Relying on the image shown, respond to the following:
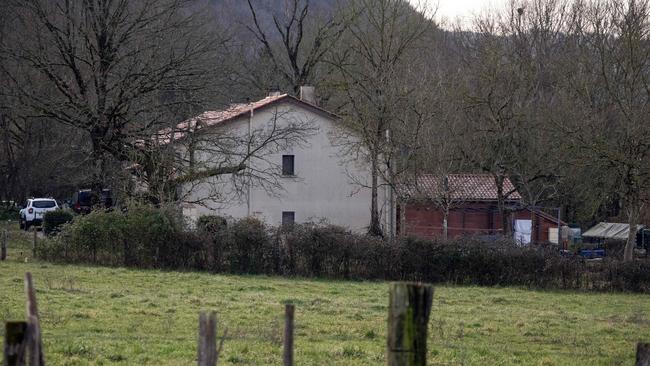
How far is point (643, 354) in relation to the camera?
5.83 m

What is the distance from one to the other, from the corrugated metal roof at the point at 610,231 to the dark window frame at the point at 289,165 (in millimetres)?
16732

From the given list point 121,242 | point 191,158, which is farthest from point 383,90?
point 121,242

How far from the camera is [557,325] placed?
18.8 metres

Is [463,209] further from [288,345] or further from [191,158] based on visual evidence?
[288,345]

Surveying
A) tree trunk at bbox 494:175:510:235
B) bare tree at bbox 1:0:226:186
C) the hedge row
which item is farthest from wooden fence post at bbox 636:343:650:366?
tree trunk at bbox 494:175:510:235

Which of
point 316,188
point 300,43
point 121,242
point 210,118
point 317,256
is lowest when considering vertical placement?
point 317,256

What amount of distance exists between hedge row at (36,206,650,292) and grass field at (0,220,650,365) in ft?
9.50

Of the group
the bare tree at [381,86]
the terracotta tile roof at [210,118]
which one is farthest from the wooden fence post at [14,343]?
the bare tree at [381,86]

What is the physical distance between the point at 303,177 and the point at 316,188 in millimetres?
896

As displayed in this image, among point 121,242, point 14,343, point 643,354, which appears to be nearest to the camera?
point 14,343

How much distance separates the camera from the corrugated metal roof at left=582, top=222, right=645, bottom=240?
1959 inches

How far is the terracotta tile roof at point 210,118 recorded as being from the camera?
127 ft

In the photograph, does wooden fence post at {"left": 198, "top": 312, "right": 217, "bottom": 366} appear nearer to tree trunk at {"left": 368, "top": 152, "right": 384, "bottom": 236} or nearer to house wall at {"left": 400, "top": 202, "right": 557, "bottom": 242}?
tree trunk at {"left": 368, "top": 152, "right": 384, "bottom": 236}

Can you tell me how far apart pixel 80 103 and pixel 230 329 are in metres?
25.2
